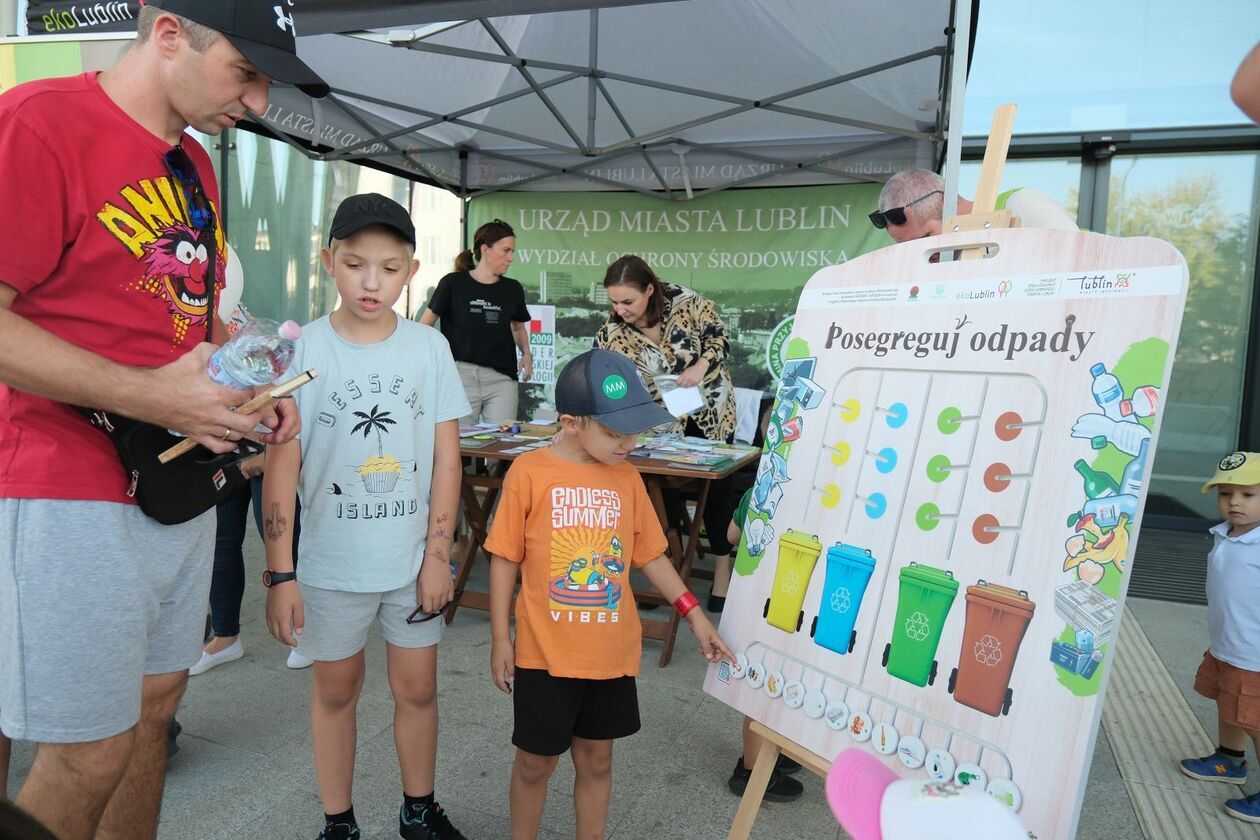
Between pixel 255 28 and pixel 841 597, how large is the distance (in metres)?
1.51

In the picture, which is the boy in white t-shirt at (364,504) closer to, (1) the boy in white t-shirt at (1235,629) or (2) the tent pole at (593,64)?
(1) the boy in white t-shirt at (1235,629)

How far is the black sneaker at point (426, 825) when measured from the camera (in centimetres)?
210

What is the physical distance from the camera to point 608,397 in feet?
5.91

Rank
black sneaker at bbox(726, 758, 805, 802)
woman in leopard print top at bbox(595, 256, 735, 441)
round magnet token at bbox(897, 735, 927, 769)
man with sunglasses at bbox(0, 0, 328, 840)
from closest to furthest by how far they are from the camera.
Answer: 1. man with sunglasses at bbox(0, 0, 328, 840)
2. round magnet token at bbox(897, 735, 927, 769)
3. black sneaker at bbox(726, 758, 805, 802)
4. woman in leopard print top at bbox(595, 256, 735, 441)

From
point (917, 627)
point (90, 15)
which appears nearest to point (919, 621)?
point (917, 627)

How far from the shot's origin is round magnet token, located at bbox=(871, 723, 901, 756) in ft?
4.83

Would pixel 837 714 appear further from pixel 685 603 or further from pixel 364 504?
pixel 364 504

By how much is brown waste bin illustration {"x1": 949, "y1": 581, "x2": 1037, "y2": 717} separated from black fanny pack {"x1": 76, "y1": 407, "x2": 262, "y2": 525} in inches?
54.7

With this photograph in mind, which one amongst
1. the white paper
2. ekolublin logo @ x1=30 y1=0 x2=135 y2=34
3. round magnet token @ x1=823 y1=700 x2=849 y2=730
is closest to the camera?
round magnet token @ x1=823 y1=700 x2=849 y2=730

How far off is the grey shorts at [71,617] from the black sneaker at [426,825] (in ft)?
3.01

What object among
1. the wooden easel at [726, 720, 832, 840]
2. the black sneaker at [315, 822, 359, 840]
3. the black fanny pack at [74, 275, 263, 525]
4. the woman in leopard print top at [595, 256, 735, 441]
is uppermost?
the woman in leopard print top at [595, 256, 735, 441]

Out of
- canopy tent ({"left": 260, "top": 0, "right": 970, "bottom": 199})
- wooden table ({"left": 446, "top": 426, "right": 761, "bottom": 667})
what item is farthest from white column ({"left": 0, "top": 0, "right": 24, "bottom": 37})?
wooden table ({"left": 446, "top": 426, "right": 761, "bottom": 667})

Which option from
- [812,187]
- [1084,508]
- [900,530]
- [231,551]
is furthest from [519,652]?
[812,187]

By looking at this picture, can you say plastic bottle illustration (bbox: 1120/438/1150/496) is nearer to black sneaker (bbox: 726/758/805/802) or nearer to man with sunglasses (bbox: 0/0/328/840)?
man with sunglasses (bbox: 0/0/328/840)
